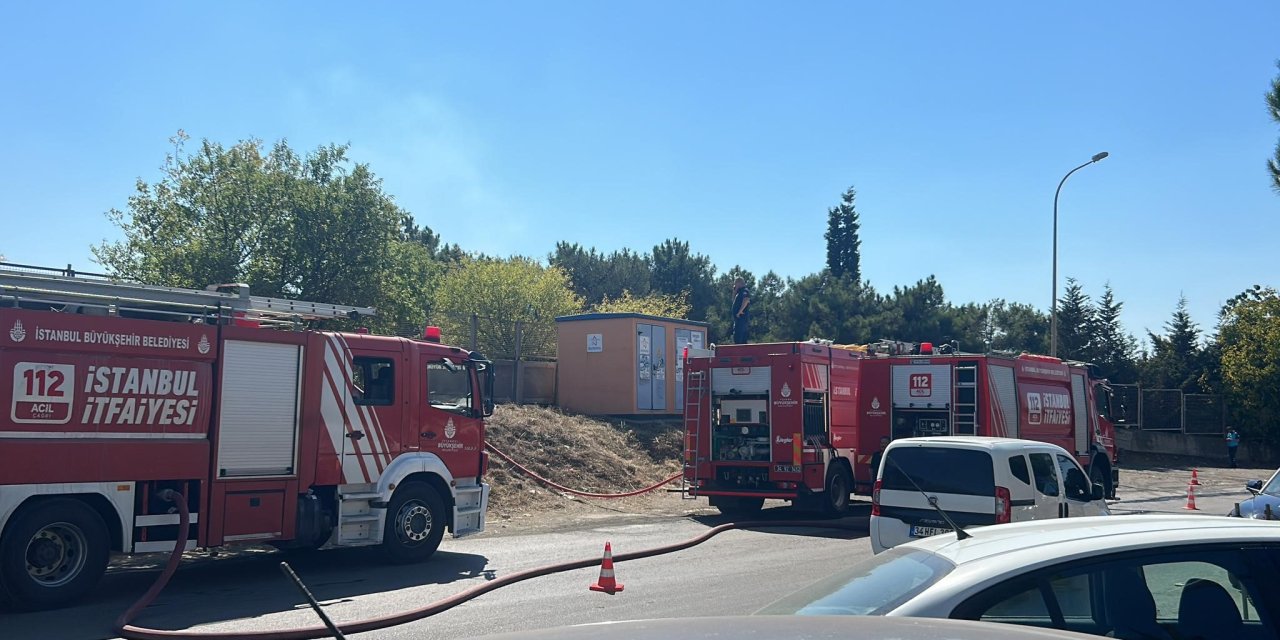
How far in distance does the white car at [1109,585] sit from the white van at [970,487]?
6.88 m

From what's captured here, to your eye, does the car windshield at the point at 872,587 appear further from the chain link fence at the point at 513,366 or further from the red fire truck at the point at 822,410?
the chain link fence at the point at 513,366

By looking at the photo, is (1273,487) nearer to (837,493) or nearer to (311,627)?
(837,493)

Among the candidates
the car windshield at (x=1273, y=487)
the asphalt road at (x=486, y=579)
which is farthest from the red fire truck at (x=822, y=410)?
the car windshield at (x=1273, y=487)

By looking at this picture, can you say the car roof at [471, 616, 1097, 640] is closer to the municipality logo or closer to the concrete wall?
the municipality logo

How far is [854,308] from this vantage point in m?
48.1

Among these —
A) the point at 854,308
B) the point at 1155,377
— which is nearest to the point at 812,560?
the point at 854,308

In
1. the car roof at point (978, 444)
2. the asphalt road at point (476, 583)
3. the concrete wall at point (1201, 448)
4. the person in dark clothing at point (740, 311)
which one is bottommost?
the asphalt road at point (476, 583)

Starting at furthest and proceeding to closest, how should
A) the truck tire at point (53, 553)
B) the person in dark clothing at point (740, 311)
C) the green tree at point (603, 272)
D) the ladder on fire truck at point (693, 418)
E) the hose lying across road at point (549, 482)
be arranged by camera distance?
the green tree at point (603, 272) → the person in dark clothing at point (740, 311) → the hose lying across road at point (549, 482) → the ladder on fire truck at point (693, 418) → the truck tire at point (53, 553)

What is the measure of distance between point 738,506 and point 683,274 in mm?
55565

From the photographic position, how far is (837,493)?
60.3ft

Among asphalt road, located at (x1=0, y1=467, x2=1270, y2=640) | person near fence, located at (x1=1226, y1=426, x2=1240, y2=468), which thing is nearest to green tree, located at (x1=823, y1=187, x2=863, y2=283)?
person near fence, located at (x1=1226, y1=426, x2=1240, y2=468)

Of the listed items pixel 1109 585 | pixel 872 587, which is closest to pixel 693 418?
pixel 872 587

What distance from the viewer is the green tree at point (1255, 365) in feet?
136

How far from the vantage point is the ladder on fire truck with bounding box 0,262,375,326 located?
1005cm
